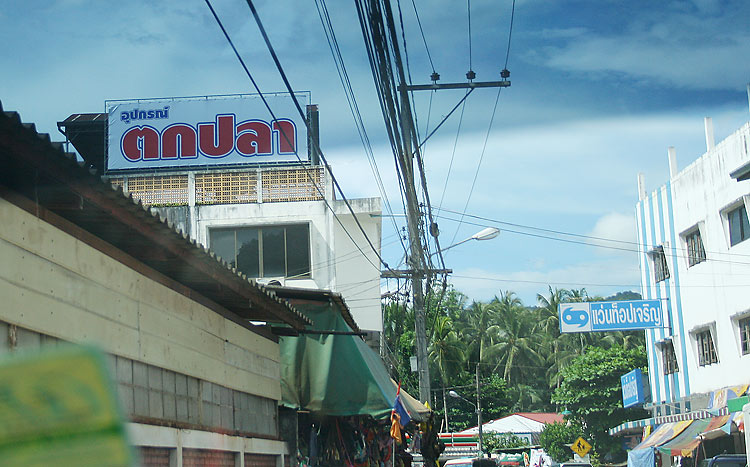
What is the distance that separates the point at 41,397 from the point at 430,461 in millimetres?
24739

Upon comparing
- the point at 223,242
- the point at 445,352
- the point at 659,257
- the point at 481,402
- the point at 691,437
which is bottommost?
the point at 691,437

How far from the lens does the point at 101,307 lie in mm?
6844

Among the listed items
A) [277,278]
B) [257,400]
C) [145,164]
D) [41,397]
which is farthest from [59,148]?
[145,164]

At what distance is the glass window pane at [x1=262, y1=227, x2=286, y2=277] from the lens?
2802 cm

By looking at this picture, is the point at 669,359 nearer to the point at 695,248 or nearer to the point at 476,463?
the point at 695,248

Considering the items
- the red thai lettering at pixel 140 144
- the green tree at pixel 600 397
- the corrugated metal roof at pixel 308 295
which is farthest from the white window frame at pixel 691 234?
the red thai lettering at pixel 140 144

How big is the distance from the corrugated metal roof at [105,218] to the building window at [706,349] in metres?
21.0

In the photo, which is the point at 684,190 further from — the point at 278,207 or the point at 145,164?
the point at 145,164

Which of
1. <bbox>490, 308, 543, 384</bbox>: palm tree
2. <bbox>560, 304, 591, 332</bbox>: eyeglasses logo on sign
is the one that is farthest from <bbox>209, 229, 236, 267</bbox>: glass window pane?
<bbox>490, 308, 543, 384</bbox>: palm tree

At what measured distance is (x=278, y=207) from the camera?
28.4 metres

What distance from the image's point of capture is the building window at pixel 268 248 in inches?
1107

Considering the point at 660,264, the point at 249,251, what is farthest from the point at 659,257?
the point at 249,251

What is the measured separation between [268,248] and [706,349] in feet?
48.4

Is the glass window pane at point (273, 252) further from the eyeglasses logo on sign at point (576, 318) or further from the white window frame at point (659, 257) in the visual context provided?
the white window frame at point (659, 257)
